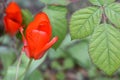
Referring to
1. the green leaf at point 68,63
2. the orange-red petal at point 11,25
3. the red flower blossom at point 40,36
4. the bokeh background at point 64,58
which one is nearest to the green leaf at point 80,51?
the bokeh background at point 64,58

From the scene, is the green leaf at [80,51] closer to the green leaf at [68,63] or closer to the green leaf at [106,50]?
the green leaf at [68,63]

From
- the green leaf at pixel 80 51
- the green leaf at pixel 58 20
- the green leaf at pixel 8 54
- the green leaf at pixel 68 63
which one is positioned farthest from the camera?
the green leaf at pixel 68 63

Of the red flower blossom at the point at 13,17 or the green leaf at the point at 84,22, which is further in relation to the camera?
the red flower blossom at the point at 13,17

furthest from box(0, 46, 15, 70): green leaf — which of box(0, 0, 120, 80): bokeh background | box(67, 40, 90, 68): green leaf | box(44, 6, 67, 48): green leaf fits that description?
box(44, 6, 67, 48): green leaf

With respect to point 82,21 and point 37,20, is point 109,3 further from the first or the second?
point 37,20

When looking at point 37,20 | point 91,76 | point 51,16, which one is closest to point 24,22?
point 51,16
